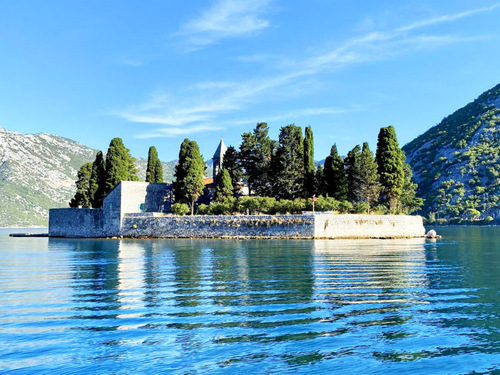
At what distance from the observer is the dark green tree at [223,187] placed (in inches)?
2035

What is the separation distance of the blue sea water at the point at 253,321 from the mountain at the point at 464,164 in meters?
100

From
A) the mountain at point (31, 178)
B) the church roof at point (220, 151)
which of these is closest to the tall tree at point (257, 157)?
the church roof at point (220, 151)

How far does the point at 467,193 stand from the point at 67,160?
137 meters

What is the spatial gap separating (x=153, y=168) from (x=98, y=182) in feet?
23.5

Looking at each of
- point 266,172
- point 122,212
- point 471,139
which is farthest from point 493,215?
point 122,212

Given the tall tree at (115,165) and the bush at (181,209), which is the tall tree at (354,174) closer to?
the bush at (181,209)

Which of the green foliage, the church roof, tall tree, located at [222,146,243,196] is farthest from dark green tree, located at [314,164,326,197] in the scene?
the church roof

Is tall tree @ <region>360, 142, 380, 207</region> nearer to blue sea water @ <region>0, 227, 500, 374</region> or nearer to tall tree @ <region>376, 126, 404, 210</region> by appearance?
tall tree @ <region>376, 126, 404, 210</region>

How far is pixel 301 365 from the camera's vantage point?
25.0 feet

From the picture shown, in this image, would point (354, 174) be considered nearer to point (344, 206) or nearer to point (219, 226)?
point (344, 206)

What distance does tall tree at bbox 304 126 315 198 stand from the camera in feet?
164

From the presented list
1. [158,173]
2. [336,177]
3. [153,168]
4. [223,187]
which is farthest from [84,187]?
[336,177]

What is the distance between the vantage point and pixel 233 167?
55375mm

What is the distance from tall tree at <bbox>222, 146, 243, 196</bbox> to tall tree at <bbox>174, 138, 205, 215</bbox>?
11.6ft
